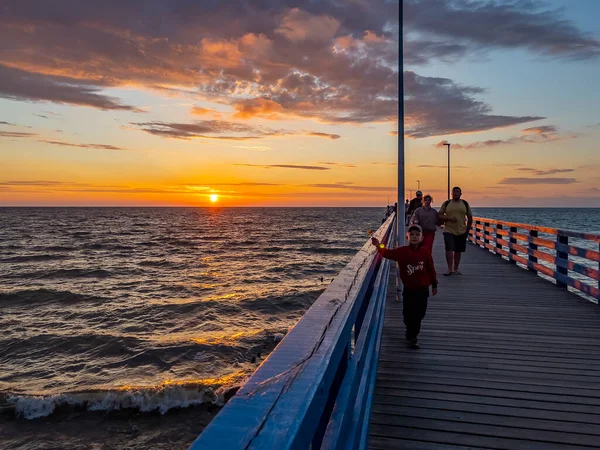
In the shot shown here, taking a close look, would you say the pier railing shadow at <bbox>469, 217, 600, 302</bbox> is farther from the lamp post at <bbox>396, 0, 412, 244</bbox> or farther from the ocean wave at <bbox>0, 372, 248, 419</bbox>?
the ocean wave at <bbox>0, 372, 248, 419</bbox>

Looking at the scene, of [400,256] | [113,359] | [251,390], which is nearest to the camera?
[251,390]

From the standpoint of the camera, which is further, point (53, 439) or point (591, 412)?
point (53, 439)

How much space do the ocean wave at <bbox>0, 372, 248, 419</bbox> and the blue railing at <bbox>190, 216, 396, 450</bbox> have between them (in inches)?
263

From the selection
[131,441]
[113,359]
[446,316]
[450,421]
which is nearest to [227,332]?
[113,359]

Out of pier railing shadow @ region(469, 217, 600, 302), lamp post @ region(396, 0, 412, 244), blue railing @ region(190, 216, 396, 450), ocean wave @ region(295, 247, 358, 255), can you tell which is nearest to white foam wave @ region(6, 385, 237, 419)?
lamp post @ region(396, 0, 412, 244)

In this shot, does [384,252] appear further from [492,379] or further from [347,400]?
[347,400]

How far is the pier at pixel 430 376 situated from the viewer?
1332 millimetres

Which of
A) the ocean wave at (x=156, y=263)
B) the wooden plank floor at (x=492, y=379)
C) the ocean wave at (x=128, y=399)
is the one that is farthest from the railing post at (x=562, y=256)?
the ocean wave at (x=156, y=263)

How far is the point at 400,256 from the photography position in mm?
5254

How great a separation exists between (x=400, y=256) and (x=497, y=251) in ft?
37.2

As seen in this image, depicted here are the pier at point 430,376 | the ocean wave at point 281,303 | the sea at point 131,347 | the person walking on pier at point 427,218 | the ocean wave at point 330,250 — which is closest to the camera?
the pier at point 430,376

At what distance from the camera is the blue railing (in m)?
1.10

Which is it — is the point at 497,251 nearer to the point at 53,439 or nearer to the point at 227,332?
the point at 227,332

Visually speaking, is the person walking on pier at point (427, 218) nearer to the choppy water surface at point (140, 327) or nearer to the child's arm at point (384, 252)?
the child's arm at point (384, 252)
